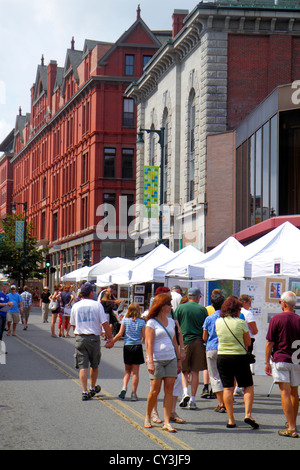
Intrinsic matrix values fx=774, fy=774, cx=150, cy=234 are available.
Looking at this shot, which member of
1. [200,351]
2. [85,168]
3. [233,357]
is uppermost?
[85,168]

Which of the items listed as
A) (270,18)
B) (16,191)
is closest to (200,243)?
(270,18)

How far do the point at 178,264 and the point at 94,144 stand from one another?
131ft

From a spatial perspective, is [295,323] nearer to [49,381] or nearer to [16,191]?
[49,381]

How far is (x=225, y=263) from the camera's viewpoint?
59.8 feet

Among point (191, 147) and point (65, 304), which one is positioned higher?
point (191, 147)

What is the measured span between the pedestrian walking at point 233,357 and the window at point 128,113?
52326 mm

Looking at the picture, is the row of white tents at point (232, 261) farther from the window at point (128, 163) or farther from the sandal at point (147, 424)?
the window at point (128, 163)

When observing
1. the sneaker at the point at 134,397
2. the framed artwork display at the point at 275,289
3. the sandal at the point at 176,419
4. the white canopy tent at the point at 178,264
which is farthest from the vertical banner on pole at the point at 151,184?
the sandal at the point at 176,419

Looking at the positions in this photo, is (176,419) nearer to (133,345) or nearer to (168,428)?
(168,428)

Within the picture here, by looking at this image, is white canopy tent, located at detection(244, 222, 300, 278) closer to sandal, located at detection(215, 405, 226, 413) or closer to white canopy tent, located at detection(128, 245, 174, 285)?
sandal, located at detection(215, 405, 226, 413)

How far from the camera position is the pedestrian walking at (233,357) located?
10.2 m

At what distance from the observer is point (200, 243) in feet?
120

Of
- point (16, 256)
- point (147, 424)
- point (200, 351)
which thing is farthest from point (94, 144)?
point (147, 424)

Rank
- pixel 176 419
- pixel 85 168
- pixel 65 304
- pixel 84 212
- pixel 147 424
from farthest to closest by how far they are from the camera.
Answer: pixel 85 168 → pixel 84 212 → pixel 65 304 → pixel 176 419 → pixel 147 424
